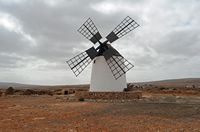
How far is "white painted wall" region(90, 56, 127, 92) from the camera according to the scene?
3219cm

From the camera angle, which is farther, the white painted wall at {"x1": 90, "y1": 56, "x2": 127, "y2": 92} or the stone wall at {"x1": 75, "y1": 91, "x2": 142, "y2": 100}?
the white painted wall at {"x1": 90, "y1": 56, "x2": 127, "y2": 92}

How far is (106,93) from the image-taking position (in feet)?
103

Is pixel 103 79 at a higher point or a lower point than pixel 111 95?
higher

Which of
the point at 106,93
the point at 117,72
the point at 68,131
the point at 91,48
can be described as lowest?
the point at 68,131

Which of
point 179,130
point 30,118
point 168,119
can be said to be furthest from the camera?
point 30,118

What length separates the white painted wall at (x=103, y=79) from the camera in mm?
32188

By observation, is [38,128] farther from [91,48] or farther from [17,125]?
[91,48]

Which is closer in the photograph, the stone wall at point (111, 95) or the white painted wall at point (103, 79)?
the stone wall at point (111, 95)

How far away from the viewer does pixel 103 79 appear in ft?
106

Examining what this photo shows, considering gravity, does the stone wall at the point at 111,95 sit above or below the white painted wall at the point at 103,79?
below

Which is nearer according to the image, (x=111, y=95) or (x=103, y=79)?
(x=111, y=95)

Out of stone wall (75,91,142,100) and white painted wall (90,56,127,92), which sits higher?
white painted wall (90,56,127,92)

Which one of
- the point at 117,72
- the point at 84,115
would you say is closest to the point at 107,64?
the point at 117,72

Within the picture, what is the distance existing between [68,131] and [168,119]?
6141 millimetres
